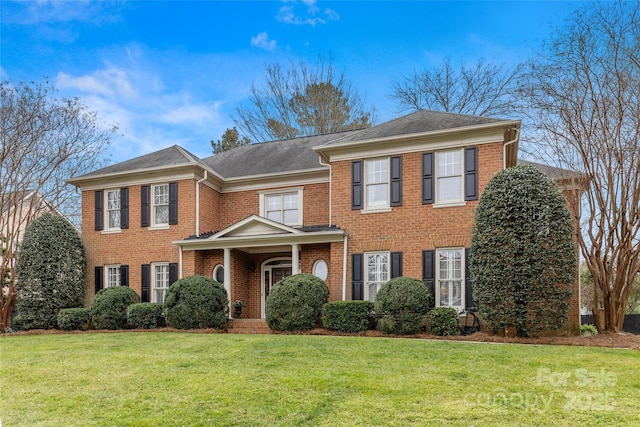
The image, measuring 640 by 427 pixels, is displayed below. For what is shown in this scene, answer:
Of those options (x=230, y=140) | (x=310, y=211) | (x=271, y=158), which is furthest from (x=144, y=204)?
(x=230, y=140)

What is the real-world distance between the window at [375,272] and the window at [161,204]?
24.1ft

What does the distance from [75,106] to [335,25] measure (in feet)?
39.7

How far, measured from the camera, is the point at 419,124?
14984mm

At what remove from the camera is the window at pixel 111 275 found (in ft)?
58.3

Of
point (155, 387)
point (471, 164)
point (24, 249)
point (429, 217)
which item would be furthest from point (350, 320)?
point (24, 249)

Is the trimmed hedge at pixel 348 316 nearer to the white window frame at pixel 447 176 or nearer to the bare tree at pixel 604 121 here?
the white window frame at pixel 447 176

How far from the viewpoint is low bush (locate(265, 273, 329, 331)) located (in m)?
13.3

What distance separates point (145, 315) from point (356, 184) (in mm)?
7485

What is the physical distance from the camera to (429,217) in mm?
14203

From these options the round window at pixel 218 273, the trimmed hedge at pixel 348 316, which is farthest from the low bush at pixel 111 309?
the trimmed hedge at pixel 348 316

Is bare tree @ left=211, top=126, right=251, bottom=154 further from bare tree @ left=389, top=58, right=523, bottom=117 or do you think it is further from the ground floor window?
the ground floor window

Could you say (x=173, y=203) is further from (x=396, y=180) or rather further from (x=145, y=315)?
→ (x=396, y=180)

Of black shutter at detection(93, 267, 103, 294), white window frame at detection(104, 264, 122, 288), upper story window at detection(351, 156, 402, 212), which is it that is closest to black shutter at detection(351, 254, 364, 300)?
upper story window at detection(351, 156, 402, 212)

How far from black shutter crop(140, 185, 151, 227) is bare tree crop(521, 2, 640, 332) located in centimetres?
1307
